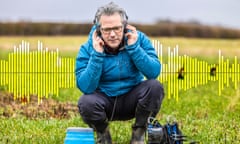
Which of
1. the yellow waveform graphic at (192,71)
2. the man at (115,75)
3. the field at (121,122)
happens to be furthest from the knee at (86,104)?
the yellow waveform graphic at (192,71)

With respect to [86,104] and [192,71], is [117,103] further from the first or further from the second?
[192,71]

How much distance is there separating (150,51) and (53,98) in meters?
4.22

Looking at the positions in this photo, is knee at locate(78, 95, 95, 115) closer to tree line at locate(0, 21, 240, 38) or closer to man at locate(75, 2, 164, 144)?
man at locate(75, 2, 164, 144)

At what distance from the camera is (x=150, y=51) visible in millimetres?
5277

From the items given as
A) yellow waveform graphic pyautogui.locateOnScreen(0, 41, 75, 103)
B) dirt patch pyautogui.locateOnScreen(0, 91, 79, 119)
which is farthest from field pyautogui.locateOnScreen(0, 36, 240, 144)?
yellow waveform graphic pyautogui.locateOnScreen(0, 41, 75, 103)

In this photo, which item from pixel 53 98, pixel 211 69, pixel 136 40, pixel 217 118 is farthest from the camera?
pixel 53 98

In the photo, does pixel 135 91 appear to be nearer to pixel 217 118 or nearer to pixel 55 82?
pixel 217 118

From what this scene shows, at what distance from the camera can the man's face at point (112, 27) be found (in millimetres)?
4957

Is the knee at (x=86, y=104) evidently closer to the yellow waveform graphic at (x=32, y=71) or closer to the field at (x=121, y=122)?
the field at (x=121, y=122)

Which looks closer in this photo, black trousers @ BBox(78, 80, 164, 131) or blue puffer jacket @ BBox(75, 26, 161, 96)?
blue puffer jacket @ BBox(75, 26, 161, 96)

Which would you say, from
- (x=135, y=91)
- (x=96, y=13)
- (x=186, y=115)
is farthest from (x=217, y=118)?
(x=96, y=13)

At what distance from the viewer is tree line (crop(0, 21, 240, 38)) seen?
24047 millimetres

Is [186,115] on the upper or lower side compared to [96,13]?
lower

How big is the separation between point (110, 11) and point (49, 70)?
12.4ft
